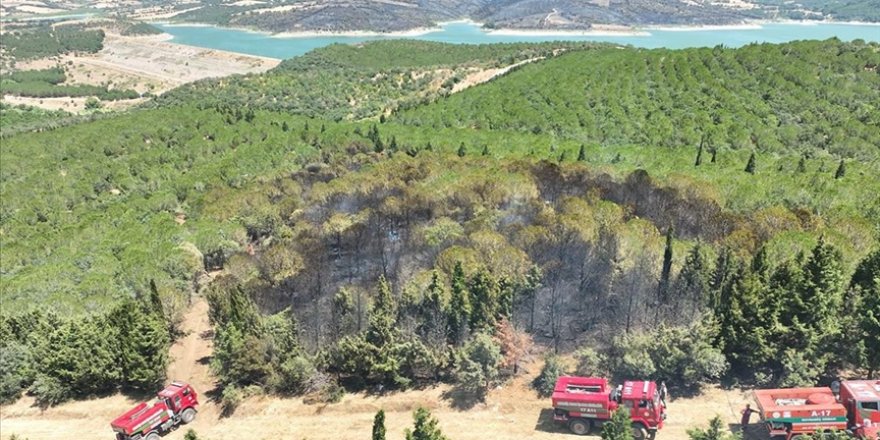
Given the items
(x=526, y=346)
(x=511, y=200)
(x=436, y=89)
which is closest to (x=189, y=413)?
(x=526, y=346)

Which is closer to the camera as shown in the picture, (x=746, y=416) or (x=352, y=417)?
(x=746, y=416)

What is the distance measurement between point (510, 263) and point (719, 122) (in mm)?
52620

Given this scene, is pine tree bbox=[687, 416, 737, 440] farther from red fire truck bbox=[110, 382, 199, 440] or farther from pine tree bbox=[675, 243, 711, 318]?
red fire truck bbox=[110, 382, 199, 440]

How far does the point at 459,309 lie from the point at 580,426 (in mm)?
9093

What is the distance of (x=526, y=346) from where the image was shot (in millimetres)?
34375

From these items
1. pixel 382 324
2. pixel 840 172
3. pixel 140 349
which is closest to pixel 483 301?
pixel 382 324

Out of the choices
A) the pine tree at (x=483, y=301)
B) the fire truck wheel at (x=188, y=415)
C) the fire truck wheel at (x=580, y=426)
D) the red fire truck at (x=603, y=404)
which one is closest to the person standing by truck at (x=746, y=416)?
the red fire truck at (x=603, y=404)

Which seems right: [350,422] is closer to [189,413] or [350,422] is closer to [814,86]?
[189,413]

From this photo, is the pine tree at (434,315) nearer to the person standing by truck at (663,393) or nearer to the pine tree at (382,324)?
the pine tree at (382,324)

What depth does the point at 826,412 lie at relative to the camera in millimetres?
25406

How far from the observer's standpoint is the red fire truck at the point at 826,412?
25312mm

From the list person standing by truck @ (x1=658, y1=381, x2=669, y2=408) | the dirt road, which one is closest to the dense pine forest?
the dirt road

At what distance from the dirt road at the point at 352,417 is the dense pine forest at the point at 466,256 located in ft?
3.23

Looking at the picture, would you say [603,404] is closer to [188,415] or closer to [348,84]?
[188,415]
